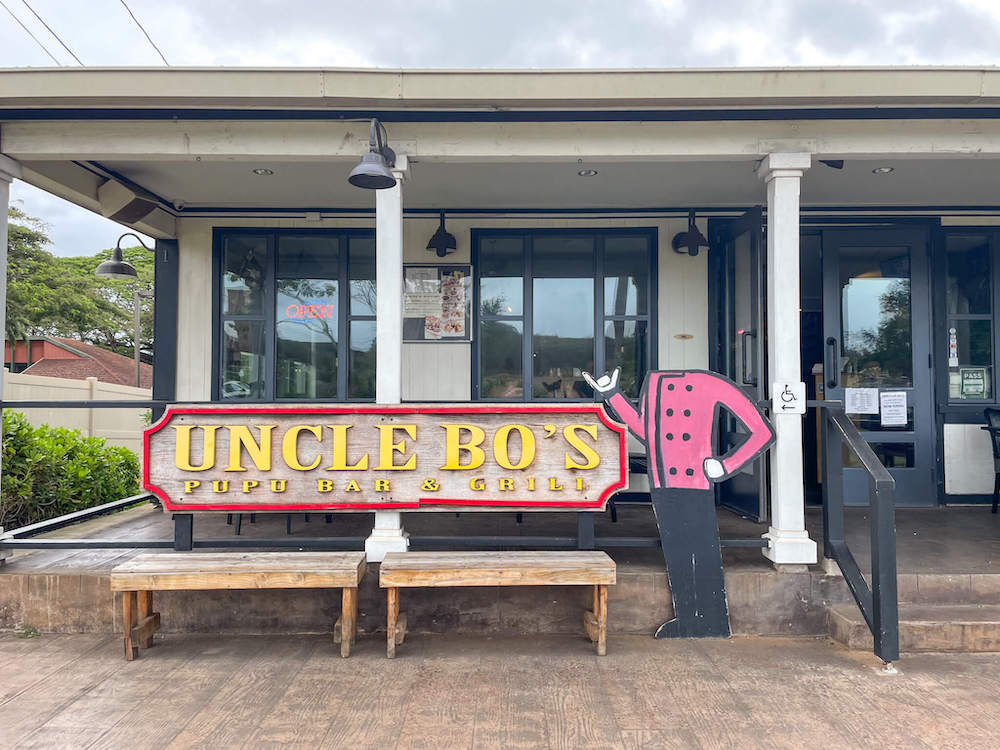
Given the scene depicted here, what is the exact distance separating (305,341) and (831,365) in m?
4.43

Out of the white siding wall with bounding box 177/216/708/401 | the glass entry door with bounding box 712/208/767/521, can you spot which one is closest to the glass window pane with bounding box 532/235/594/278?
the white siding wall with bounding box 177/216/708/401

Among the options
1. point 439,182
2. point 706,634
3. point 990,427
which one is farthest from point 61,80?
point 990,427

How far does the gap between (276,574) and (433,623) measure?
0.89 m

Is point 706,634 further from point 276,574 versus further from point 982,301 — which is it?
point 982,301

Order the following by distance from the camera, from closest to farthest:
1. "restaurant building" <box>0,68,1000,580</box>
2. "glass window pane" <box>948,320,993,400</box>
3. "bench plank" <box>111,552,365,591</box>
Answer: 1. "bench plank" <box>111,552,365,591</box>
2. "restaurant building" <box>0,68,1000,580</box>
3. "glass window pane" <box>948,320,993,400</box>

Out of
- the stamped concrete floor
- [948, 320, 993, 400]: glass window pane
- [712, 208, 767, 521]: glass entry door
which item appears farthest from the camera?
[948, 320, 993, 400]: glass window pane

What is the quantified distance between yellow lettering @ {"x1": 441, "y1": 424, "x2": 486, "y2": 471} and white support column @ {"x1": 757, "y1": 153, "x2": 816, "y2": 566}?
5.45 feet

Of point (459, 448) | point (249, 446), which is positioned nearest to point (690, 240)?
point (459, 448)

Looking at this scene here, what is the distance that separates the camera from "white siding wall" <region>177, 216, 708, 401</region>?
557 cm

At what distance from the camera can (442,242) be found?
218 inches

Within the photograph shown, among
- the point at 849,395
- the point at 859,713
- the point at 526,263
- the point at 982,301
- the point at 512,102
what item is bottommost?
the point at 859,713

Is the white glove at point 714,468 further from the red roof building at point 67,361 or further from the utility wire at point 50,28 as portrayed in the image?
the red roof building at point 67,361

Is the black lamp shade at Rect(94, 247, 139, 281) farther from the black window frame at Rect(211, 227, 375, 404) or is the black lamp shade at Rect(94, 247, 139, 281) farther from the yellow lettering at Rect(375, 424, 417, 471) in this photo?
the yellow lettering at Rect(375, 424, 417, 471)

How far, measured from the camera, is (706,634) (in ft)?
11.5
